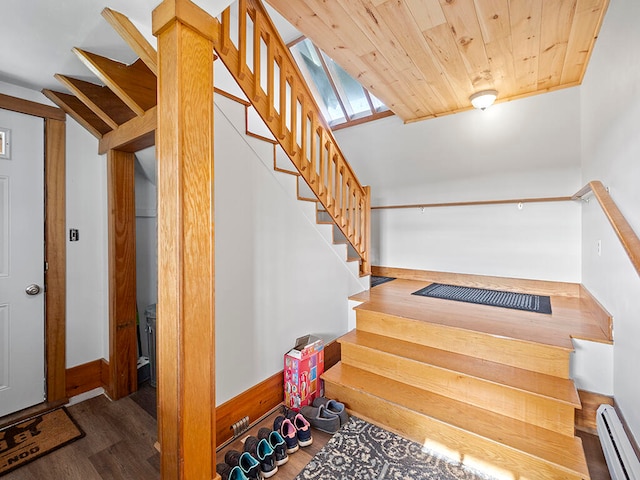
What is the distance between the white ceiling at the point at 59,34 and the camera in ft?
4.02

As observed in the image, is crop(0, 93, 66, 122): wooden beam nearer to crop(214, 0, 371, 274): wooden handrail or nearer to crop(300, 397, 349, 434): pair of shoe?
crop(214, 0, 371, 274): wooden handrail

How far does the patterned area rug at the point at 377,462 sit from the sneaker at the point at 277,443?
0.12 m

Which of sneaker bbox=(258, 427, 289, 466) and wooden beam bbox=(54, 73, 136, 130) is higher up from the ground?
wooden beam bbox=(54, 73, 136, 130)

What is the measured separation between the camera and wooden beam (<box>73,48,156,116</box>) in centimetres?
156

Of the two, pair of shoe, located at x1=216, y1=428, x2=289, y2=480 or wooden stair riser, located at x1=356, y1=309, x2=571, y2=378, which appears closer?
pair of shoe, located at x1=216, y1=428, x2=289, y2=480

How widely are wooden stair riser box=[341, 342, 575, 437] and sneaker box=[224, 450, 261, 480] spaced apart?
98cm

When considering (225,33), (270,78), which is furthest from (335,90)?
(225,33)

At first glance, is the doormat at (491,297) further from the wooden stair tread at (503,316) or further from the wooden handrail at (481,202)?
the wooden handrail at (481,202)

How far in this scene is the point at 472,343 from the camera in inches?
79.0

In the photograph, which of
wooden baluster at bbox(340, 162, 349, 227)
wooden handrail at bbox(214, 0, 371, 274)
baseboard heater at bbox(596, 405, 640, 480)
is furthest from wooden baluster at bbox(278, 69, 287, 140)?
baseboard heater at bbox(596, 405, 640, 480)

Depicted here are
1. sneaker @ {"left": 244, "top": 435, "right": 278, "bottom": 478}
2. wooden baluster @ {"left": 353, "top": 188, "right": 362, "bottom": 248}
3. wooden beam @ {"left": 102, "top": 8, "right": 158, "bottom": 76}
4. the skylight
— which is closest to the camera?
wooden beam @ {"left": 102, "top": 8, "right": 158, "bottom": 76}

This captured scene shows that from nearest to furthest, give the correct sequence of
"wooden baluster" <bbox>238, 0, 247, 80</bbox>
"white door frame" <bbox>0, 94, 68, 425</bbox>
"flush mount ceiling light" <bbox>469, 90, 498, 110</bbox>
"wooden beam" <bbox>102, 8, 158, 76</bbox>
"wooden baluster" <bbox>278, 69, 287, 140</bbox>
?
"wooden beam" <bbox>102, 8, 158, 76</bbox> → "wooden baluster" <bbox>238, 0, 247, 80</bbox> → "wooden baluster" <bbox>278, 69, 287, 140</bbox> → "white door frame" <bbox>0, 94, 68, 425</bbox> → "flush mount ceiling light" <bbox>469, 90, 498, 110</bbox>

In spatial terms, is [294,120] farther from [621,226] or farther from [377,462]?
[377,462]

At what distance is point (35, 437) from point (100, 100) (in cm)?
215
